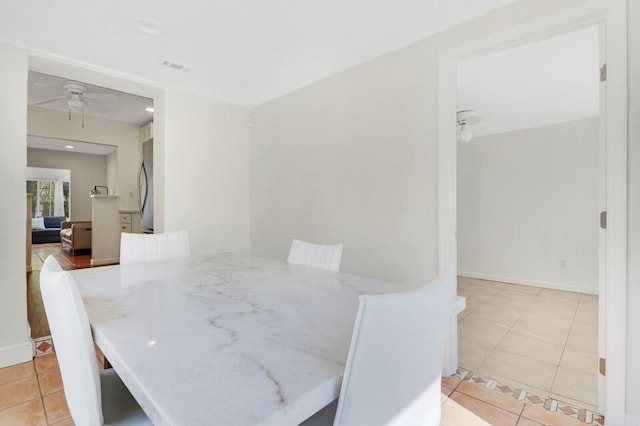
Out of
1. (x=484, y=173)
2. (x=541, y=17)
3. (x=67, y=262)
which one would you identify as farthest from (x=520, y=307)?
(x=67, y=262)

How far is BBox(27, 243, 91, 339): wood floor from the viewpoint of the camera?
2.63 meters

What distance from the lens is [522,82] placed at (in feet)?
9.87

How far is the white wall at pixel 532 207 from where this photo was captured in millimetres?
4055

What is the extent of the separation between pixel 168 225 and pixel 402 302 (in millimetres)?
3001

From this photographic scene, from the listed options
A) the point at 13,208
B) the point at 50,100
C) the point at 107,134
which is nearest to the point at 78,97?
the point at 50,100

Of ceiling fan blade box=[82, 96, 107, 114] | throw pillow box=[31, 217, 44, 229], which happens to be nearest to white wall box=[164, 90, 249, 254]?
ceiling fan blade box=[82, 96, 107, 114]

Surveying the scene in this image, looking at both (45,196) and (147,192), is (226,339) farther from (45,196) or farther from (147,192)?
(45,196)

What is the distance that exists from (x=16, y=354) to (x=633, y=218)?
3.84 metres

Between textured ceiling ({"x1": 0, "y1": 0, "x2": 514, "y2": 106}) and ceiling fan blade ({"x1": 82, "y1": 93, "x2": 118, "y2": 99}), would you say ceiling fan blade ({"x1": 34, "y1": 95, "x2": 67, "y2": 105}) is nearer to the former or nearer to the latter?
ceiling fan blade ({"x1": 82, "y1": 93, "x2": 118, "y2": 99})

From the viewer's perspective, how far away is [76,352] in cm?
79

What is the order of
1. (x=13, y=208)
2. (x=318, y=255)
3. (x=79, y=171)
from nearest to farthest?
(x=318, y=255)
(x=13, y=208)
(x=79, y=171)

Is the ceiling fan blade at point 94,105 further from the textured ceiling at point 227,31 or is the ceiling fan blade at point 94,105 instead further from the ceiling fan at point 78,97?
the textured ceiling at point 227,31

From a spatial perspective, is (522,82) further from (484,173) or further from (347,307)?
(347,307)

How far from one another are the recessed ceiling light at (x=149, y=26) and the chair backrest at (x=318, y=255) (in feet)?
5.60
